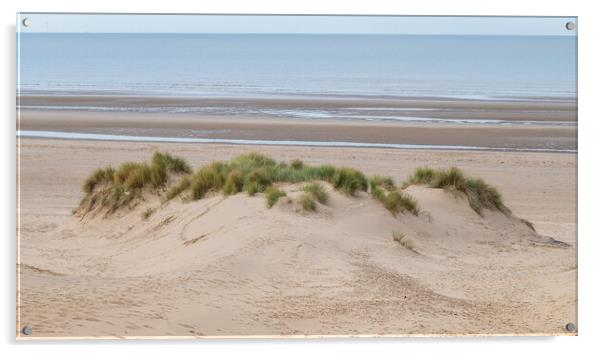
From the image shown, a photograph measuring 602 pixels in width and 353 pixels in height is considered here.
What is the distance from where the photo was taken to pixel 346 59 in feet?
33.3

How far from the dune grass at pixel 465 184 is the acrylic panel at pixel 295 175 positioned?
0.02 m

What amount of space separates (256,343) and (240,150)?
4.54 feet

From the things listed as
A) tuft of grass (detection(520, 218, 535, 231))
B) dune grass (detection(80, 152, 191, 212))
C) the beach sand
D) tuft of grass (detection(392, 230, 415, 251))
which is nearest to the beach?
the beach sand

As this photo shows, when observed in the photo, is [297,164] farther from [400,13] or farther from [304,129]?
[400,13]

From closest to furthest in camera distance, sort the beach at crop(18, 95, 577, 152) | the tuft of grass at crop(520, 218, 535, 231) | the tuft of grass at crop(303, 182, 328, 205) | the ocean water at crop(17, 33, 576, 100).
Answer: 1. the ocean water at crop(17, 33, 576, 100)
2. the beach at crop(18, 95, 577, 152)
3. the tuft of grass at crop(520, 218, 535, 231)
4. the tuft of grass at crop(303, 182, 328, 205)

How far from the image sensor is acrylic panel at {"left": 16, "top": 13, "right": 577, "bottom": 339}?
9586mm

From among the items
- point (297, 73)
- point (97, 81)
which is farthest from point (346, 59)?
point (97, 81)

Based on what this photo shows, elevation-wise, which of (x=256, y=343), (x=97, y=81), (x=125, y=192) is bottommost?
(x=256, y=343)

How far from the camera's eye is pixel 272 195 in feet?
33.9

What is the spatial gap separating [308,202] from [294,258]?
657mm

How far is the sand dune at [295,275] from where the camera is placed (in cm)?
951

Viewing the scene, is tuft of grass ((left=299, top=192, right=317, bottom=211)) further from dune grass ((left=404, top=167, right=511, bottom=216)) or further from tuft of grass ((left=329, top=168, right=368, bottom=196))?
dune grass ((left=404, top=167, right=511, bottom=216))

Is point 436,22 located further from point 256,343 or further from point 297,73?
point 256,343

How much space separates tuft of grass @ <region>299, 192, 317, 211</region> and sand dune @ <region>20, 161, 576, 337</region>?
0.06m
